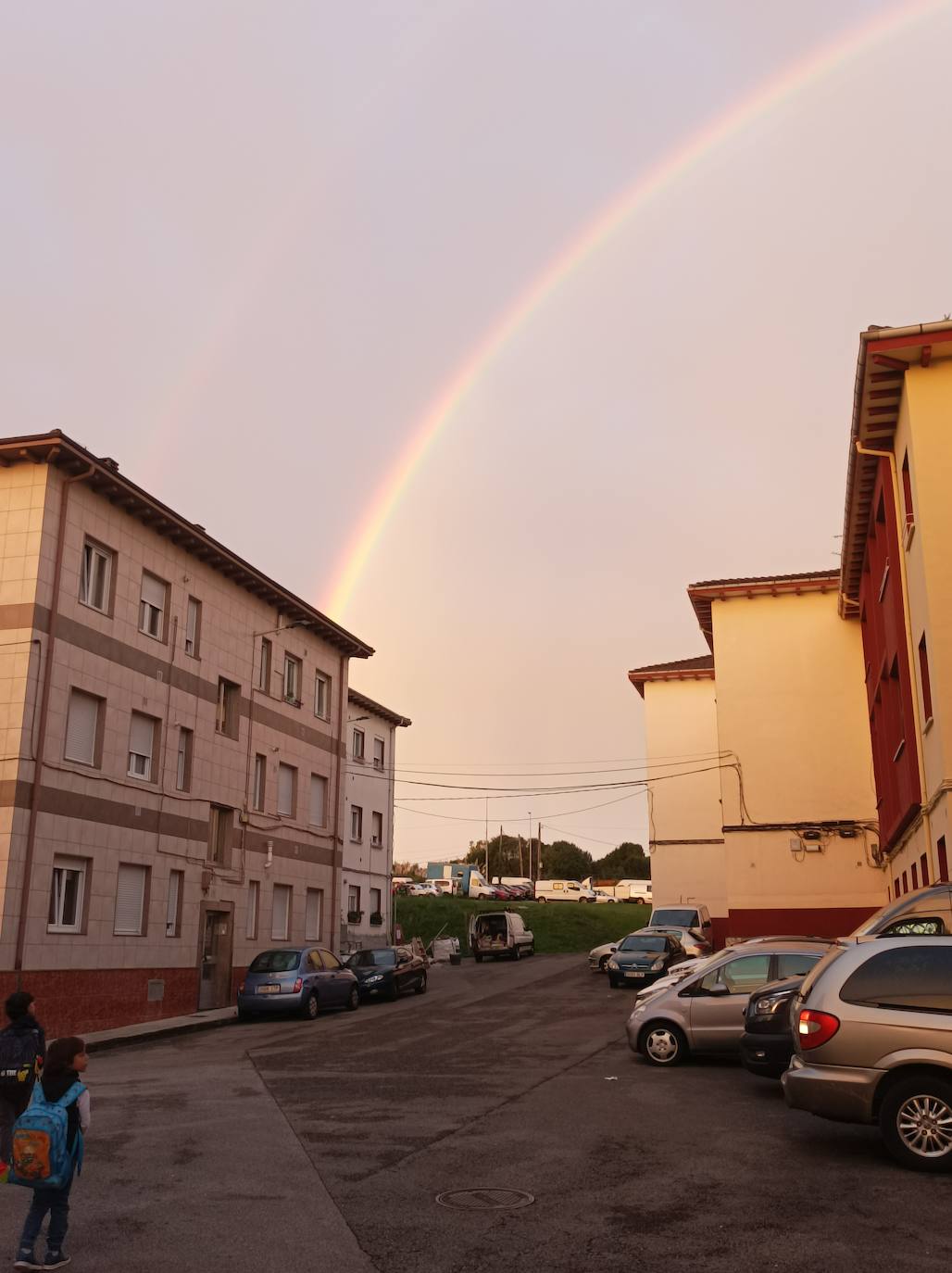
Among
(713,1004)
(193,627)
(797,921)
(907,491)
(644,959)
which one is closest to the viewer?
(713,1004)

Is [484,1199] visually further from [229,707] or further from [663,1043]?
[229,707]

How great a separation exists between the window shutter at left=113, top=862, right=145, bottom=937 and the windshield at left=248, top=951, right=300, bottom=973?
2989 millimetres

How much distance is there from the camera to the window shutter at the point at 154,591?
26.0 metres

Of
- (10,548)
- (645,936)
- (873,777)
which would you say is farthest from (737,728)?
(10,548)

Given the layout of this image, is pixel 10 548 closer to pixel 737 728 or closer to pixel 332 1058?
pixel 332 1058

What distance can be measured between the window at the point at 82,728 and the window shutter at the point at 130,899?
2536 millimetres

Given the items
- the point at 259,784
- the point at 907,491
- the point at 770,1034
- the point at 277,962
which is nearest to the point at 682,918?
the point at 259,784

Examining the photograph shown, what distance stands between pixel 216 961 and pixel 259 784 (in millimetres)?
4921

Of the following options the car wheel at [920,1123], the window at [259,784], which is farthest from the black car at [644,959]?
the car wheel at [920,1123]

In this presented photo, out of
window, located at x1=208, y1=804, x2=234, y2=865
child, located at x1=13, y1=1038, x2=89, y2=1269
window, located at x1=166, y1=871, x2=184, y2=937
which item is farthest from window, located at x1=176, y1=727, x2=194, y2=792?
child, located at x1=13, y1=1038, x2=89, y2=1269

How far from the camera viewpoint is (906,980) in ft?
29.7

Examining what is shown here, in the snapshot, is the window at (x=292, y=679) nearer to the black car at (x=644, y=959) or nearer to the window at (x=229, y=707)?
the window at (x=229, y=707)

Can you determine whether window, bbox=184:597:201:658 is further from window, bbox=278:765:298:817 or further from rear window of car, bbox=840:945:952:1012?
rear window of car, bbox=840:945:952:1012

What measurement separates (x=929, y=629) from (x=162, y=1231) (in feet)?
45.8
